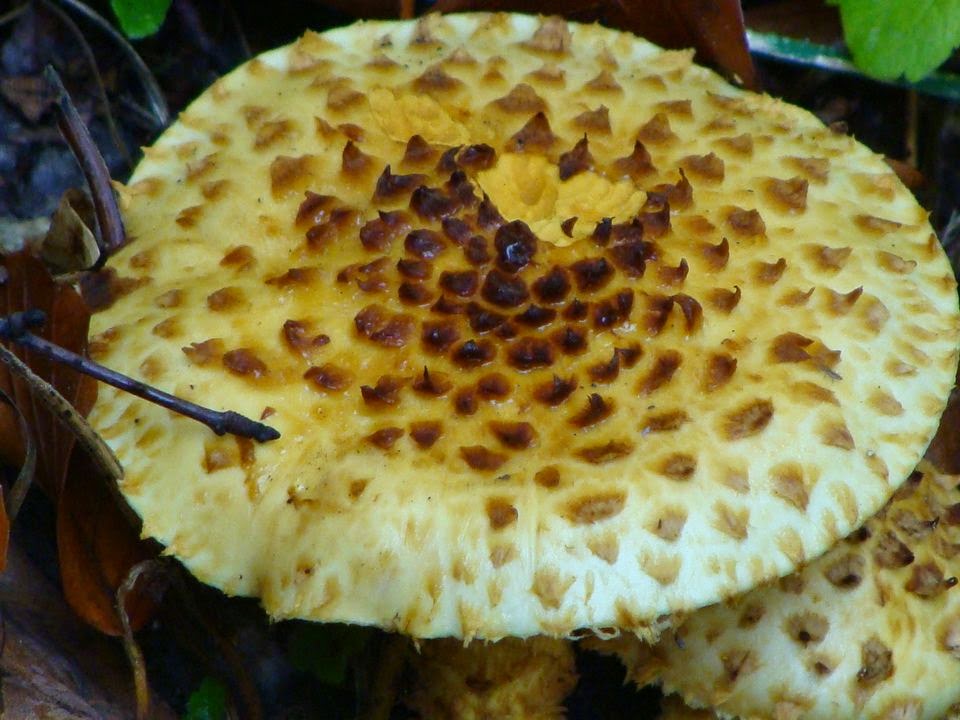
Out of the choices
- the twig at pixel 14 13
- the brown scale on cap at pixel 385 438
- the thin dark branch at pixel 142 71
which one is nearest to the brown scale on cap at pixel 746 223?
the brown scale on cap at pixel 385 438

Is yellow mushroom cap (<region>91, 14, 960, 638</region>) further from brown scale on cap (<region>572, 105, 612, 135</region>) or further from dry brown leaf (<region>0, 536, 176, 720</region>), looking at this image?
dry brown leaf (<region>0, 536, 176, 720</region>)

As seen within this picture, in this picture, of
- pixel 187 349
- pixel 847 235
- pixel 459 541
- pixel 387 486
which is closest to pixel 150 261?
pixel 187 349

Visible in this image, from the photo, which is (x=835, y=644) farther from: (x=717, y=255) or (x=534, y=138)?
(x=534, y=138)

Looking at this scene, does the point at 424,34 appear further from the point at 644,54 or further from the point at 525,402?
the point at 525,402

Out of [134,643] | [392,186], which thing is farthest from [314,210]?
[134,643]

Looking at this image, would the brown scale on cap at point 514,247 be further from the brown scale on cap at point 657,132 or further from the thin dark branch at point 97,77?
the thin dark branch at point 97,77

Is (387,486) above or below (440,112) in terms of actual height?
below
